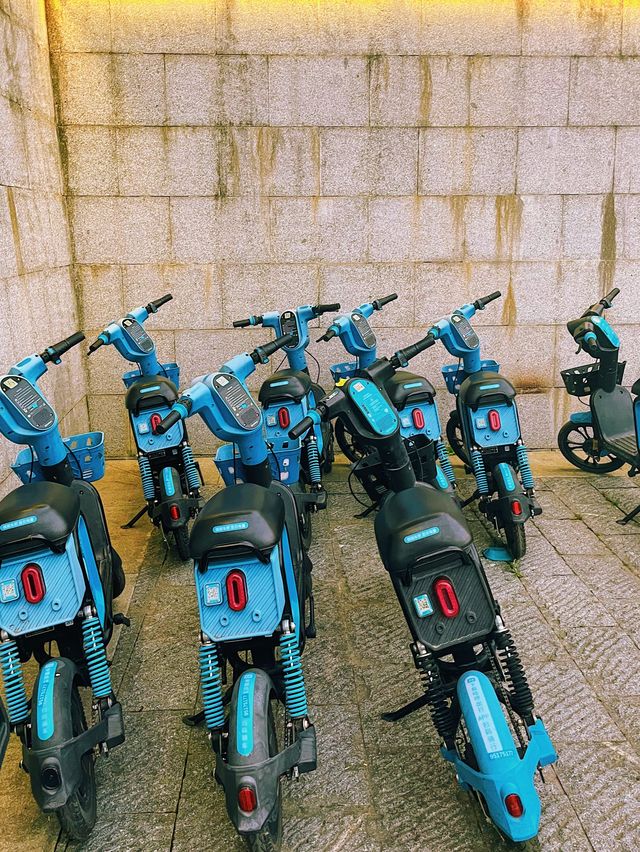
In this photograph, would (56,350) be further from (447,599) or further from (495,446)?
(495,446)

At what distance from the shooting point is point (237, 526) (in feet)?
8.61

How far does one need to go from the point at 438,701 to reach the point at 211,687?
774 millimetres

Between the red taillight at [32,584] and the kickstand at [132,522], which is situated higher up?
the red taillight at [32,584]

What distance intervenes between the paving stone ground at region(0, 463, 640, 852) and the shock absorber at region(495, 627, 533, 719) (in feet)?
1.17

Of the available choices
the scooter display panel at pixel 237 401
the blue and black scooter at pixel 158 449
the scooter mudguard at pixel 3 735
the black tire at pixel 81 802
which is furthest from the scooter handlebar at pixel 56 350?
the scooter mudguard at pixel 3 735

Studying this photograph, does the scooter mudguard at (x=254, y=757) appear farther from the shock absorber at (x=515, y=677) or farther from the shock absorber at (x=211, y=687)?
the shock absorber at (x=515, y=677)

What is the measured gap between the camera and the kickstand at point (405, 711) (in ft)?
9.38

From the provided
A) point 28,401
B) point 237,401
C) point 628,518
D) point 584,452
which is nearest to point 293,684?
point 237,401

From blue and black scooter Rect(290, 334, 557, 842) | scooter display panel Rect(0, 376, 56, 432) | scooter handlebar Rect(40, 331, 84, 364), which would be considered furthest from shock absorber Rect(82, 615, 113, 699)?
scooter handlebar Rect(40, 331, 84, 364)

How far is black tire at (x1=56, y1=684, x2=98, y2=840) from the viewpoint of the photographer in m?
2.49

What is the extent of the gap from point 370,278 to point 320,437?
5.43ft

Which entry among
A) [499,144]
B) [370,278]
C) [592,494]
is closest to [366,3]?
[499,144]

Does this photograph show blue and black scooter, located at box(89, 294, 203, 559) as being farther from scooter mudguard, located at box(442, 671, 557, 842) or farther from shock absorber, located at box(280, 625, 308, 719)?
scooter mudguard, located at box(442, 671, 557, 842)

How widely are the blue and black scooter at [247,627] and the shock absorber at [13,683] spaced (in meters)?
0.63
